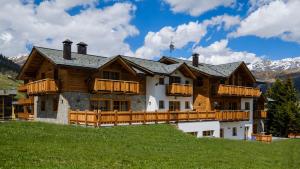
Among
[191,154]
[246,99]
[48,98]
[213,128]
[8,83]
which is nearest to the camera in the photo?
[191,154]

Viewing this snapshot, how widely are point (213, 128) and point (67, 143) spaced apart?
24.0 m

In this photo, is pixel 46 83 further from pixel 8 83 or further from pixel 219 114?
pixel 8 83

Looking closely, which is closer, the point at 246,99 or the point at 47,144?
the point at 47,144

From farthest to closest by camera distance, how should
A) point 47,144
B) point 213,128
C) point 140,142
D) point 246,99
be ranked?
point 246,99
point 213,128
point 140,142
point 47,144

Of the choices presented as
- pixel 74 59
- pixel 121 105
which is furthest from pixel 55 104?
pixel 121 105

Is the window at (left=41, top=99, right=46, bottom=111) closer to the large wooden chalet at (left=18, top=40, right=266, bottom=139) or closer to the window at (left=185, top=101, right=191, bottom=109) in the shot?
the large wooden chalet at (left=18, top=40, right=266, bottom=139)

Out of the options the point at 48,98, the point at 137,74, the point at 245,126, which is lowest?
the point at 245,126

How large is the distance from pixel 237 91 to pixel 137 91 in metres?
15.9

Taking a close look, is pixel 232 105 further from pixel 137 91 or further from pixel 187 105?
pixel 137 91

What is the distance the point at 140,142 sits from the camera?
22.3 m

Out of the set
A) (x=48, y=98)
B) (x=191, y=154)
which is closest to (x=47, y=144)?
(x=191, y=154)

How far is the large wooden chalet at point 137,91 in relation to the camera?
32.8 m

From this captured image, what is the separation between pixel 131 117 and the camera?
30.1 meters

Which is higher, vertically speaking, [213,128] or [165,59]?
[165,59]
